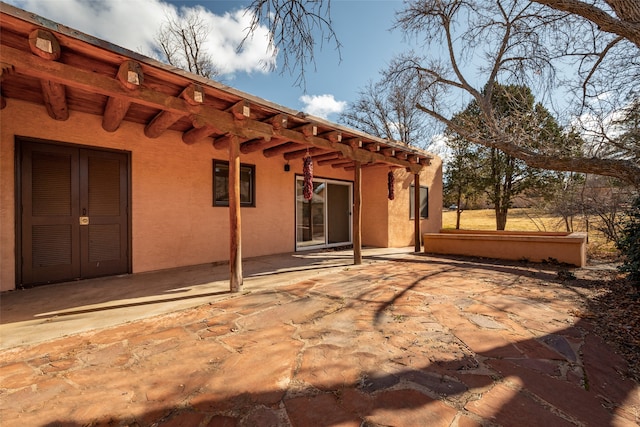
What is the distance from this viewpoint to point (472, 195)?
14.7m

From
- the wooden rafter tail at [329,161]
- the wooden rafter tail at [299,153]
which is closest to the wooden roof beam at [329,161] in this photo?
the wooden rafter tail at [329,161]

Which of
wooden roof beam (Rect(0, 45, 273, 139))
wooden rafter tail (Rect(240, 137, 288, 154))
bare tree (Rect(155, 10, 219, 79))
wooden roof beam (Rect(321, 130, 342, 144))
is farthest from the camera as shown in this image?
bare tree (Rect(155, 10, 219, 79))

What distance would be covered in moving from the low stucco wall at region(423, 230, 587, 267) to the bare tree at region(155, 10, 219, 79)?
41.5ft

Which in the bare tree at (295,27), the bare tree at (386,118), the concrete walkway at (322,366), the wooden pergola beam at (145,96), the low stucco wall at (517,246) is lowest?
the concrete walkway at (322,366)

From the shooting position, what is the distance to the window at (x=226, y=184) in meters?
5.96

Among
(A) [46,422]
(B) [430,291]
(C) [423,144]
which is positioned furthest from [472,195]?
(A) [46,422]

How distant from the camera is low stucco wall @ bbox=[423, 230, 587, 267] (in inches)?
222

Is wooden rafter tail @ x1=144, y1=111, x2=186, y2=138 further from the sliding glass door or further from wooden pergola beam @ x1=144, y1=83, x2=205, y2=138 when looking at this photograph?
the sliding glass door

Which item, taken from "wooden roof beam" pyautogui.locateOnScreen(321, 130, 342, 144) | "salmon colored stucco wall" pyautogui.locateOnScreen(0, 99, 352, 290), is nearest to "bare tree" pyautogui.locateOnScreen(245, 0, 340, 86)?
"wooden roof beam" pyautogui.locateOnScreen(321, 130, 342, 144)

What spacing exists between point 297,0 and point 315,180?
542cm

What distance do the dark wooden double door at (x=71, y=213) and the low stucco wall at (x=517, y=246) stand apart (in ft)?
24.1

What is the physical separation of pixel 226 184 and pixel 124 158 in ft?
6.45

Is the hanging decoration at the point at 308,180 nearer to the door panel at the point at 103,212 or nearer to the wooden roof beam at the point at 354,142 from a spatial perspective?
the wooden roof beam at the point at 354,142

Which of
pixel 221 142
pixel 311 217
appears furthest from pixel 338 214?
pixel 221 142
